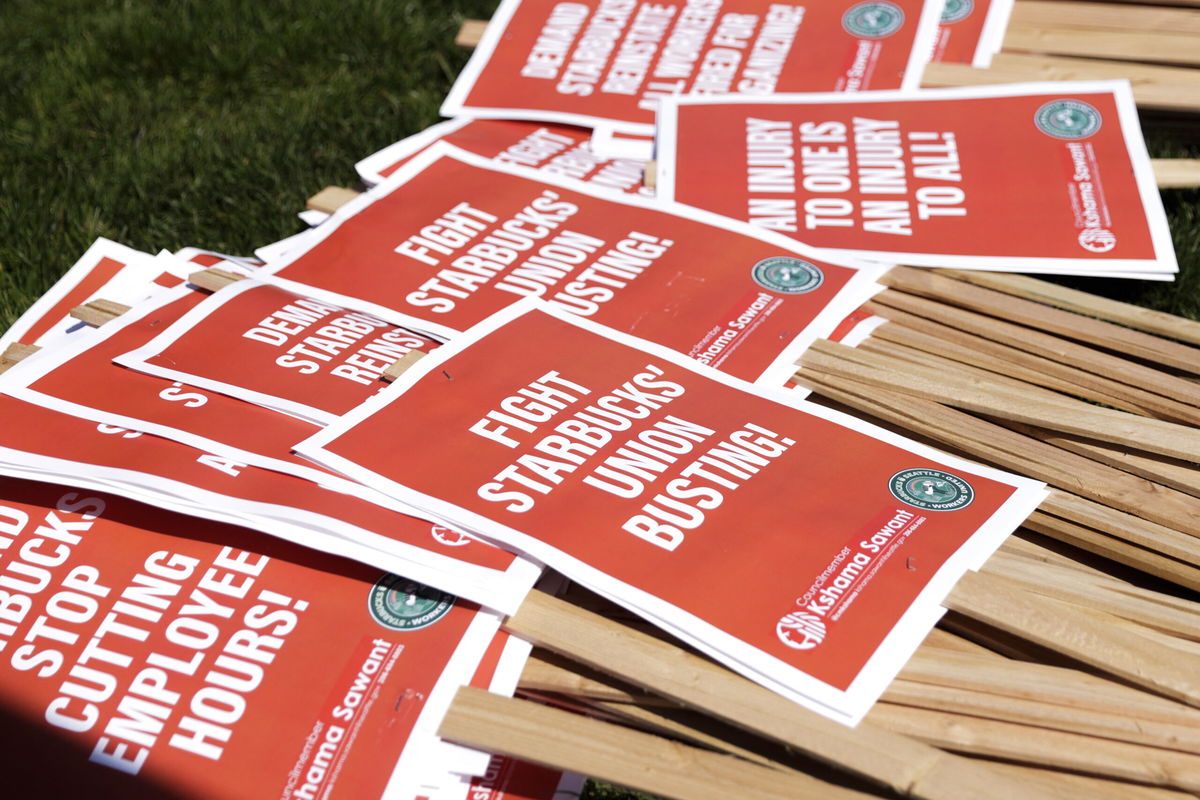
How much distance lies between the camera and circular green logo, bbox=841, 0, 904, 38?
274cm

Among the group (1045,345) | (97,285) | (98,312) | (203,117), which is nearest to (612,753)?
(1045,345)

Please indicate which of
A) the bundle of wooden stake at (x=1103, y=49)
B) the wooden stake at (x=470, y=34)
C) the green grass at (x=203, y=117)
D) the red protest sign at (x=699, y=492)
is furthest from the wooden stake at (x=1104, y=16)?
the red protest sign at (x=699, y=492)

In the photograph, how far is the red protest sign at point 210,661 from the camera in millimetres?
1353

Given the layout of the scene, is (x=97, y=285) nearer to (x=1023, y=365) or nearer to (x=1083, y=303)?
(x=1023, y=365)

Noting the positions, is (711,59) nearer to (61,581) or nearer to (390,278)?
(390,278)

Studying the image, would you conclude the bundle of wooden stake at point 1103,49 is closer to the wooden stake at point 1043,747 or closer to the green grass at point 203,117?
the green grass at point 203,117

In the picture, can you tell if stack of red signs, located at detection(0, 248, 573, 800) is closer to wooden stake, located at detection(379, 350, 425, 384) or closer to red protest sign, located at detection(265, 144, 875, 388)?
wooden stake, located at detection(379, 350, 425, 384)

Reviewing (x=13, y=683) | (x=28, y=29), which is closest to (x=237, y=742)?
(x=13, y=683)

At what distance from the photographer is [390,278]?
205cm

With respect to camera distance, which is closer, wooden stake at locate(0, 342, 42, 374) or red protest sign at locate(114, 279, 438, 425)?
red protest sign at locate(114, 279, 438, 425)

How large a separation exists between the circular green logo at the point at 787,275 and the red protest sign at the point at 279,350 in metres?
0.60

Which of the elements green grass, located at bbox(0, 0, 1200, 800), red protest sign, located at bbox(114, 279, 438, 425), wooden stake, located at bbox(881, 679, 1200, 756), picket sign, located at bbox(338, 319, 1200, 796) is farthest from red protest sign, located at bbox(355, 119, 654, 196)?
wooden stake, located at bbox(881, 679, 1200, 756)

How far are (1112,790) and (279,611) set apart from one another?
1020mm

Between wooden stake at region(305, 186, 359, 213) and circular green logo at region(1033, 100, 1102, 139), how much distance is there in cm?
147
